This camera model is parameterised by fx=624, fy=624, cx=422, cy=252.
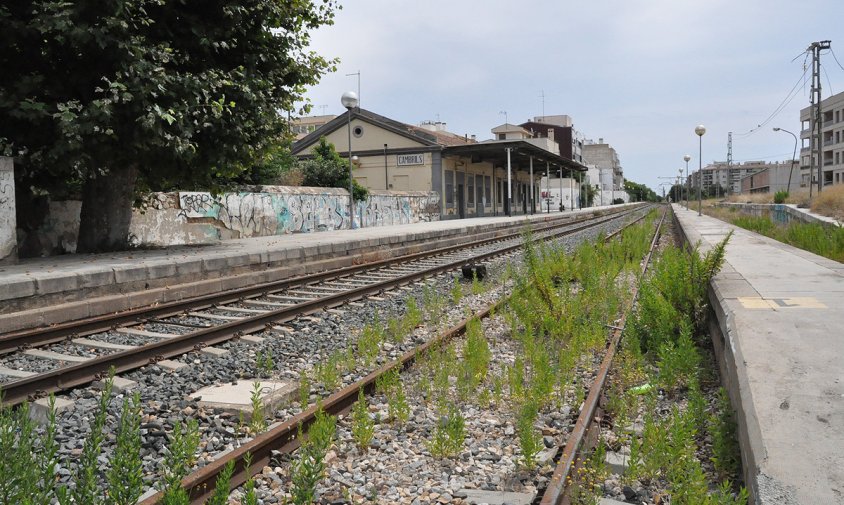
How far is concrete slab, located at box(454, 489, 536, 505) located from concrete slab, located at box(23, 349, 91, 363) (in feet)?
13.3

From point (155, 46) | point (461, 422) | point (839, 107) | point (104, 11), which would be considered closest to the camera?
point (461, 422)

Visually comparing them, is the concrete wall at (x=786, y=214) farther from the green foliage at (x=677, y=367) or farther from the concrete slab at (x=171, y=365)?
the concrete slab at (x=171, y=365)

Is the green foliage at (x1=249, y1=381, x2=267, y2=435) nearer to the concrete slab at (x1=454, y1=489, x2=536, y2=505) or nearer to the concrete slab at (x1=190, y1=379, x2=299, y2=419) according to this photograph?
the concrete slab at (x1=190, y1=379, x2=299, y2=419)

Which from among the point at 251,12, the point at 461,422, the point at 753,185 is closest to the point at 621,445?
the point at 461,422

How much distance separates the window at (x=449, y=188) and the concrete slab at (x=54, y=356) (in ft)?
116

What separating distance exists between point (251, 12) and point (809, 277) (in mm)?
10704

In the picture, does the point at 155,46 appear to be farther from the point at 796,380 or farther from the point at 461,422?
the point at 796,380

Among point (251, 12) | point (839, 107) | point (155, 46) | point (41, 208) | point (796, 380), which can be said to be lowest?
point (796, 380)

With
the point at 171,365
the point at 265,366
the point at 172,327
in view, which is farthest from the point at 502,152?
the point at 171,365

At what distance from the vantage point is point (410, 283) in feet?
34.8

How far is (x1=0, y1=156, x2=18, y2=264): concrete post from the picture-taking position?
10.2 m

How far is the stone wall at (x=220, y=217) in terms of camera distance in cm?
1340

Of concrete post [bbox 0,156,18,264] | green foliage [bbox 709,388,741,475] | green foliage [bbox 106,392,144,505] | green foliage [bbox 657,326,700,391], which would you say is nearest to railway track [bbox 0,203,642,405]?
green foliage [bbox 106,392,144,505]

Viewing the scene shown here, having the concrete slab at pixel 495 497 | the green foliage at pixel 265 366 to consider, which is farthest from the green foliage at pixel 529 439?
the green foliage at pixel 265 366
